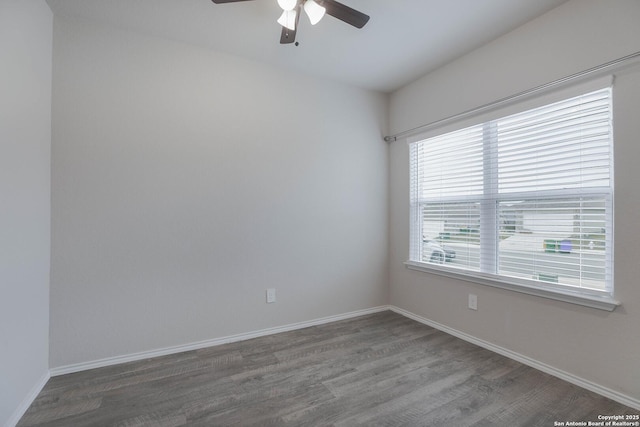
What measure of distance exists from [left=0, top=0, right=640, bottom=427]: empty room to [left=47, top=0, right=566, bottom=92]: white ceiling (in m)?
0.02

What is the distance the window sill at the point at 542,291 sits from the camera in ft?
5.68

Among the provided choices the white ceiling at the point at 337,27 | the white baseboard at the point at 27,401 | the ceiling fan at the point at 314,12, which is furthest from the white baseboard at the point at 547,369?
the white baseboard at the point at 27,401

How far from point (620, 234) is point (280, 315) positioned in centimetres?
257

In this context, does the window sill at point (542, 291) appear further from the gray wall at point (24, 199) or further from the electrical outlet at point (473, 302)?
the gray wall at point (24, 199)

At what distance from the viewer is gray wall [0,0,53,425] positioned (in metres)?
1.43

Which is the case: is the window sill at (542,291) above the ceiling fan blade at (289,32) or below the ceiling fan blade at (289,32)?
below

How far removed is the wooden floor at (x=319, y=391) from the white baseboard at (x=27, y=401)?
33mm

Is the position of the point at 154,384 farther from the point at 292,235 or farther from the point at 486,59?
the point at 486,59

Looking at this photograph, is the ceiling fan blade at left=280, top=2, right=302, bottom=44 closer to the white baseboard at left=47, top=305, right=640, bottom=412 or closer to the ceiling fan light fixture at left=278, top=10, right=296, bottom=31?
the ceiling fan light fixture at left=278, top=10, right=296, bottom=31

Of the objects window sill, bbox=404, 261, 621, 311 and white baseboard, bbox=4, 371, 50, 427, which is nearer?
white baseboard, bbox=4, 371, 50, 427

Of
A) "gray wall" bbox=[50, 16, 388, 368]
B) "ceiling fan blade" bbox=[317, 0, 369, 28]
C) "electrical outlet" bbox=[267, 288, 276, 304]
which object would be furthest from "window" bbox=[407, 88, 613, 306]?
"electrical outlet" bbox=[267, 288, 276, 304]

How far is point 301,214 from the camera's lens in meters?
2.83

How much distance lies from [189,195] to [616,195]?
2958 millimetres

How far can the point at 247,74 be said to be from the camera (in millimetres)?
2586
